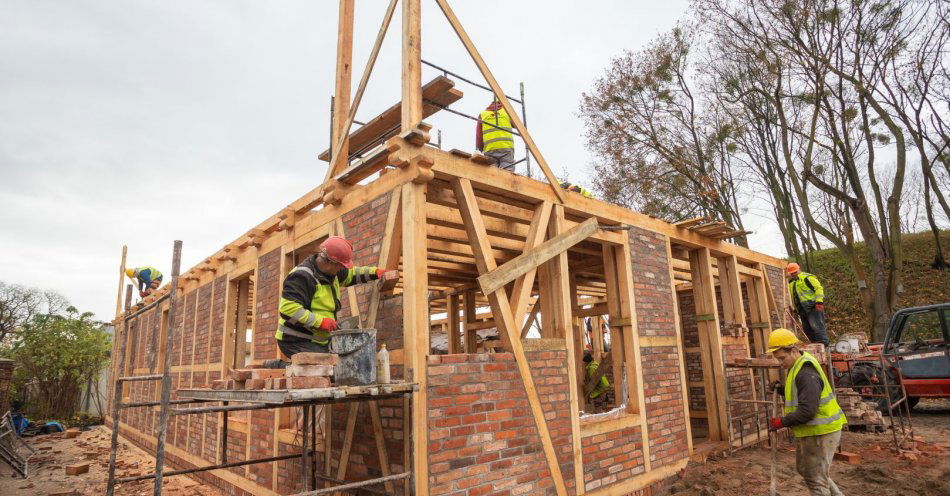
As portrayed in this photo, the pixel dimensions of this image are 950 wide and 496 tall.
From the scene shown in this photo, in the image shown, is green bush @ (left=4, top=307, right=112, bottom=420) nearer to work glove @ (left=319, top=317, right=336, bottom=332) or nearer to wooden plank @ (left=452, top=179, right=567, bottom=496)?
work glove @ (left=319, top=317, right=336, bottom=332)

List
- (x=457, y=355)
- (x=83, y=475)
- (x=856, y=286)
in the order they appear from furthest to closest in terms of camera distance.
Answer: (x=856, y=286) < (x=83, y=475) < (x=457, y=355)

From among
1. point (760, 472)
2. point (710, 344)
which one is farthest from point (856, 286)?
point (760, 472)

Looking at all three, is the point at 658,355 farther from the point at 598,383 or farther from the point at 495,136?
the point at 495,136

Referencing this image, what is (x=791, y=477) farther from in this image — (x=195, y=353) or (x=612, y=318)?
(x=195, y=353)

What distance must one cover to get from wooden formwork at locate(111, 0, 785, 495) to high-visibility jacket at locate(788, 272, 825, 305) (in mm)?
1159

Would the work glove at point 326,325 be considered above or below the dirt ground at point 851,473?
above

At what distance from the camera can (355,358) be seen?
3668 mm

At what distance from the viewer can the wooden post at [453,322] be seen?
10.9 meters

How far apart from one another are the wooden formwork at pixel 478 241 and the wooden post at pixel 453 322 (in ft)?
6.30

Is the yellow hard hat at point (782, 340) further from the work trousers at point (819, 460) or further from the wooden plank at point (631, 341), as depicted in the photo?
the wooden plank at point (631, 341)

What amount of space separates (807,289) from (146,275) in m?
15.4

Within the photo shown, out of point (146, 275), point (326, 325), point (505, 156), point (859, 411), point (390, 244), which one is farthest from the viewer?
point (146, 275)

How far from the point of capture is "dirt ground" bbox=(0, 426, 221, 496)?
26.6 ft

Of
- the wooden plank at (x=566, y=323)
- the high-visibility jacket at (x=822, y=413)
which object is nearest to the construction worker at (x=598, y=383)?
the wooden plank at (x=566, y=323)
